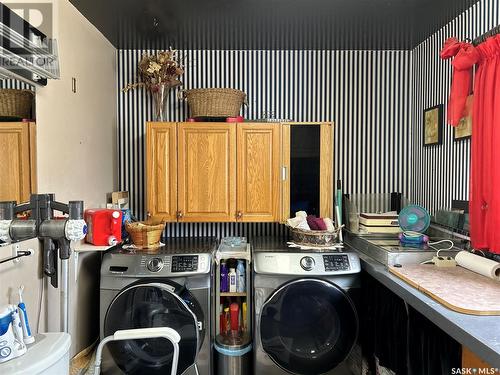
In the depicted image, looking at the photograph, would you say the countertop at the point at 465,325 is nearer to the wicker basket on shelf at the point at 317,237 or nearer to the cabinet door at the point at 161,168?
the wicker basket on shelf at the point at 317,237

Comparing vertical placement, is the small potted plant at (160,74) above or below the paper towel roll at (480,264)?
above

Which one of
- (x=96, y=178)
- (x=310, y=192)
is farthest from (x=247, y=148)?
(x=96, y=178)

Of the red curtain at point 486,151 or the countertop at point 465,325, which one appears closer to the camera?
the countertop at point 465,325

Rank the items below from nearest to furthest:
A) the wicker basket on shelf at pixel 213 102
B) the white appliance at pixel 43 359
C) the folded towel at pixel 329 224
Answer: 1. the white appliance at pixel 43 359
2. the folded towel at pixel 329 224
3. the wicker basket on shelf at pixel 213 102

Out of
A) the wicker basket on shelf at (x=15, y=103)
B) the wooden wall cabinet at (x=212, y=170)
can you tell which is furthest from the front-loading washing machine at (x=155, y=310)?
the wicker basket on shelf at (x=15, y=103)

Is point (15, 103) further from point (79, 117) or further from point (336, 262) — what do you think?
point (336, 262)

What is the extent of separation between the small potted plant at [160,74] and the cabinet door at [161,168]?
0.20 meters

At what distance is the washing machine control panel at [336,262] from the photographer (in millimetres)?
2355

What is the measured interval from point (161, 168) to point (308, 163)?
1.08 meters

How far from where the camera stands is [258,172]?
9.07ft

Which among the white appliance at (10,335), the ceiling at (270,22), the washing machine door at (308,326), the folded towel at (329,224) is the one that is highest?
the ceiling at (270,22)

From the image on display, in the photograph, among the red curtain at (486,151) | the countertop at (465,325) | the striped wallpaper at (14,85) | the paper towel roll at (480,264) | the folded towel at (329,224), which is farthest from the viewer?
the folded towel at (329,224)

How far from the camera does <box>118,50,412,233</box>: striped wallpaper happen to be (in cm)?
312

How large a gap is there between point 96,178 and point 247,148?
1.12 meters
